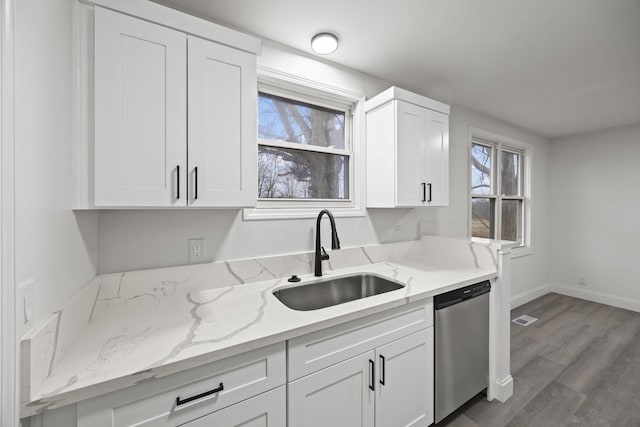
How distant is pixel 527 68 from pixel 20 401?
3.28m

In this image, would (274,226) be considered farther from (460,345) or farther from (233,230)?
(460,345)

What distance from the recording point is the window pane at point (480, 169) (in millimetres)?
3295

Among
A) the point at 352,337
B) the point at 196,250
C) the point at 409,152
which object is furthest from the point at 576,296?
the point at 196,250

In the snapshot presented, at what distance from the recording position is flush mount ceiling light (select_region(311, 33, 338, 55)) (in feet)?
5.74

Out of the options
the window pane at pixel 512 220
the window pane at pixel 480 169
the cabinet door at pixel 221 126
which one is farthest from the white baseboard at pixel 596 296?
the cabinet door at pixel 221 126

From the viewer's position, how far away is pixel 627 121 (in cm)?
342

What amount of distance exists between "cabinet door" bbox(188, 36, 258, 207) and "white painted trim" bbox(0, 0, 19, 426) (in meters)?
0.61

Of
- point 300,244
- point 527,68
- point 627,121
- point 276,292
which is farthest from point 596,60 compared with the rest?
point 276,292

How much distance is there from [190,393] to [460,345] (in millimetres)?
1573

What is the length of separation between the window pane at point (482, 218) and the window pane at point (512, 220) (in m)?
0.31

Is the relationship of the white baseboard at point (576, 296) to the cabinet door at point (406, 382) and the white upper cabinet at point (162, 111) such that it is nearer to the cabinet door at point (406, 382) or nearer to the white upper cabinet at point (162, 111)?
the cabinet door at point (406, 382)

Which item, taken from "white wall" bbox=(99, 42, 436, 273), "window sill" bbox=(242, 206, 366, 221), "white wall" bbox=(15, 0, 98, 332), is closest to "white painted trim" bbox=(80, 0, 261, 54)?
"white wall" bbox=(15, 0, 98, 332)

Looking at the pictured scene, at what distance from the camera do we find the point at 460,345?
171 cm

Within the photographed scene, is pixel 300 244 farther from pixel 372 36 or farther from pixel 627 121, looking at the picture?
pixel 627 121
